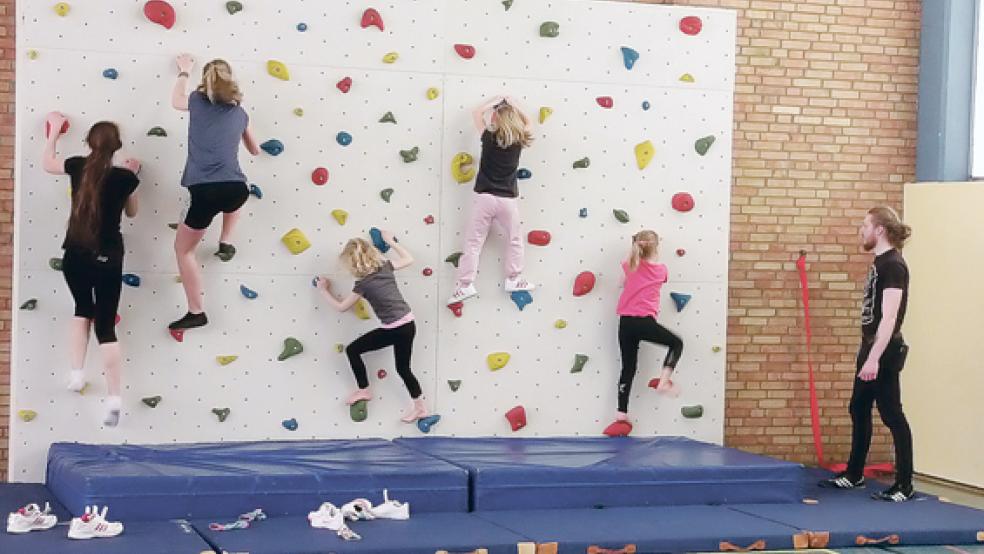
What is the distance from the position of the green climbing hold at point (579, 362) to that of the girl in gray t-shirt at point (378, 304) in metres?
1.15

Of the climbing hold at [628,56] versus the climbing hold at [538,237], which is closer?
the climbing hold at [538,237]

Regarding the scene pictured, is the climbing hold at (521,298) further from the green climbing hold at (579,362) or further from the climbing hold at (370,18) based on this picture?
the climbing hold at (370,18)

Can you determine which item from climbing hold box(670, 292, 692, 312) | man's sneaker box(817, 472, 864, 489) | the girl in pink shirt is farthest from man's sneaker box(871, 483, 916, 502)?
climbing hold box(670, 292, 692, 312)

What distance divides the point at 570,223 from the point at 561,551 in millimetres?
3060

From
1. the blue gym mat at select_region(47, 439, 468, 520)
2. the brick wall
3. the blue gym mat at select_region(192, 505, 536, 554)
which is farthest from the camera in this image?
the brick wall

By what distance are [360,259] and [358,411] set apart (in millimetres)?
1041

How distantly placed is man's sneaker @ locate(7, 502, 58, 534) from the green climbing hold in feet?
12.3

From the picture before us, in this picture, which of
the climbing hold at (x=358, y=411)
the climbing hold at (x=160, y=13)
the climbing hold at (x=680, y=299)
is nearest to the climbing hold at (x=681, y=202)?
the climbing hold at (x=680, y=299)

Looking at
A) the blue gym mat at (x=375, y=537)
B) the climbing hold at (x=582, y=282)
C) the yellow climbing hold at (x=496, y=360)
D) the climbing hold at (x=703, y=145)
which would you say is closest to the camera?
the blue gym mat at (x=375, y=537)

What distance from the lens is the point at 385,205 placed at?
899cm

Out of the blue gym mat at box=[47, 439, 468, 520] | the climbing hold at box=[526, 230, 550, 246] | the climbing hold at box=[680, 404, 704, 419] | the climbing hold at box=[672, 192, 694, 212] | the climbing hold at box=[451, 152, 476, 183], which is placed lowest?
the blue gym mat at box=[47, 439, 468, 520]

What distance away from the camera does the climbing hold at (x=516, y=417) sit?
929 centimetres

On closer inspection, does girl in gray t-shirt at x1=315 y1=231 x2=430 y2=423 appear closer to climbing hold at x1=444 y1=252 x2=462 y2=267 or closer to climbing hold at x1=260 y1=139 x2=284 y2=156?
climbing hold at x1=444 y1=252 x2=462 y2=267

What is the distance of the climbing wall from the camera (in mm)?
8398
